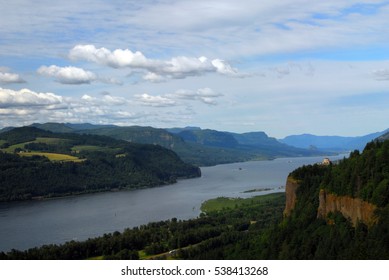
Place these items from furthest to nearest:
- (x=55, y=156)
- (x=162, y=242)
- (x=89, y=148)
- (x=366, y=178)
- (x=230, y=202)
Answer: (x=89, y=148) < (x=55, y=156) < (x=230, y=202) < (x=162, y=242) < (x=366, y=178)

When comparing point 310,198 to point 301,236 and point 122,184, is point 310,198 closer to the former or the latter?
point 301,236

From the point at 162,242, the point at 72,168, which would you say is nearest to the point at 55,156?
the point at 72,168

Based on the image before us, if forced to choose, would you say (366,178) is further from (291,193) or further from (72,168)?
(72,168)

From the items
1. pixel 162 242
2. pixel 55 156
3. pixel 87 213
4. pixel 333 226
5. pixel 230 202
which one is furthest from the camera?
pixel 55 156

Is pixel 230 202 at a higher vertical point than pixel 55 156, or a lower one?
lower

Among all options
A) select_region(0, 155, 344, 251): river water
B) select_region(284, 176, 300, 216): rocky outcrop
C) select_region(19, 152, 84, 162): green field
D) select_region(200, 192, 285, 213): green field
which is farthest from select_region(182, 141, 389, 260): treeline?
select_region(19, 152, 84, 162): green field

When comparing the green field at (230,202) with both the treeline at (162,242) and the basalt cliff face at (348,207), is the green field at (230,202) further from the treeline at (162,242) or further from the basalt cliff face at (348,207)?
the basalt cliff face at (348,207)

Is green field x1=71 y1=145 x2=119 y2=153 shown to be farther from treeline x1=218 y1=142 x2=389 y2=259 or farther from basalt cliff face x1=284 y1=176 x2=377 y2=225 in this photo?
basalt cliff face x1=284 y1=176 x2=377 y2=225

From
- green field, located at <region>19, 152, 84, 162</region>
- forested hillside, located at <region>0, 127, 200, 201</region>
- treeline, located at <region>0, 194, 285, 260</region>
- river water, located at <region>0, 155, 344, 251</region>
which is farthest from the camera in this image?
green field, located at <region>19, 152, 84, 162</region>

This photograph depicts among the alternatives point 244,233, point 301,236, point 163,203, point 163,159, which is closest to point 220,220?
point 244,233
